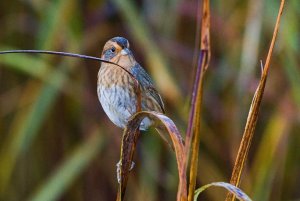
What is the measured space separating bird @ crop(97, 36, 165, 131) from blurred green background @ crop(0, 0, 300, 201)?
55 centimetres

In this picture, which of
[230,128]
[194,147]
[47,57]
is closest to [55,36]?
[47,57]

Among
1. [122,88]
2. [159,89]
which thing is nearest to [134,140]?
[122,88]

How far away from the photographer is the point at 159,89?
231 centimetres

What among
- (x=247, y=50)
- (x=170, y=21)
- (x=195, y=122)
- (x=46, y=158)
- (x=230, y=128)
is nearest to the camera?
(x=195, y=122)

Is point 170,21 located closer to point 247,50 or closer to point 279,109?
point 247,50

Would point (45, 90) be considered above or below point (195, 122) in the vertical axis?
below

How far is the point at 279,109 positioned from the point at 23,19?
0.93 m

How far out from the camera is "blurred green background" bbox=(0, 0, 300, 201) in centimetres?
238

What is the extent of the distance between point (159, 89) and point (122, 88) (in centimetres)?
65

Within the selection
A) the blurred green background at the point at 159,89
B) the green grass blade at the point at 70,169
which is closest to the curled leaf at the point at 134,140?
the blurred green background at the point at 159,89

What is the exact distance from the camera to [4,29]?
2729mm

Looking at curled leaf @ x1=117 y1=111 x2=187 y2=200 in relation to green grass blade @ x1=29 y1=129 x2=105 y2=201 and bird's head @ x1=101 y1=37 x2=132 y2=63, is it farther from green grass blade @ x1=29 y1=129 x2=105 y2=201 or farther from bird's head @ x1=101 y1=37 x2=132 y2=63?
green grass blade @ x1=29 y1=129 x2=105 y2=201

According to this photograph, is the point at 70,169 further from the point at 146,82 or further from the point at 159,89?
the point at 146,82

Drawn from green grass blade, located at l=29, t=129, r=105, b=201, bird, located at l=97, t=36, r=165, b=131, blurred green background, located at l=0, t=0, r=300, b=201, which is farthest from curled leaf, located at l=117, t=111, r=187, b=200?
green grass blade, located at l=29, t=129, r=105, b=201
